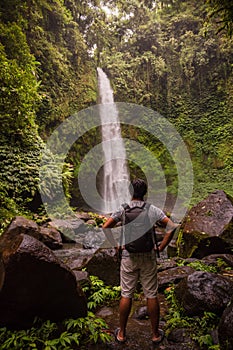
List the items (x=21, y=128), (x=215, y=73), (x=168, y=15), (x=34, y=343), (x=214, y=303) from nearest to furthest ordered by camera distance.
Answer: (x=34, y=343)
(x=214, y=303)
(x=21, y=128)
(x=215, y=73)
(x=168, y=15)

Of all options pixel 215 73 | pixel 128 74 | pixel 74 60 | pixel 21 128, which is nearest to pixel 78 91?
pixel 74 60

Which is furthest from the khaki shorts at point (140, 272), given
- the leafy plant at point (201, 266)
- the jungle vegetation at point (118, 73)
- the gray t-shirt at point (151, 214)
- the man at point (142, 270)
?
the jungle vegetation at point (118, 73)

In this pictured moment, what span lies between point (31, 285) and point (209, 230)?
4613 millimetres

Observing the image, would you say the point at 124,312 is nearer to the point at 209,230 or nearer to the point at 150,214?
the point at 150,214


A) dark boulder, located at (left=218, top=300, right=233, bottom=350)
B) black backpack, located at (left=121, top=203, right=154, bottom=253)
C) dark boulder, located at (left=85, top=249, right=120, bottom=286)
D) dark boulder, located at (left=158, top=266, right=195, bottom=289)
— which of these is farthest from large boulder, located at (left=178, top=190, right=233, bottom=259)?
black backpack, located at (left=121, top=203, right=154, bottom=253)

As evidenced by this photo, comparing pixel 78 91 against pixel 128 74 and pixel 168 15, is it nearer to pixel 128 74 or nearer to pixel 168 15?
pixel 128 74

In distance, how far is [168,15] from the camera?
69.7ft

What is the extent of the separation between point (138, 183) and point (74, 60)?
16.7 meters

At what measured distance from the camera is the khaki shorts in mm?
3096

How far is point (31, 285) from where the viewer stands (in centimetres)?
309

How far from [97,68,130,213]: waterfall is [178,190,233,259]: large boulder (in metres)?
9.93

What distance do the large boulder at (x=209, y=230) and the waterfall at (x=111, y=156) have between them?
9.93 metres

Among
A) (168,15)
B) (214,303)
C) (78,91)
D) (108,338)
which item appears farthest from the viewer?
(168,15)

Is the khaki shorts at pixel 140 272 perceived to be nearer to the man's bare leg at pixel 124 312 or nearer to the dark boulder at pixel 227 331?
the man's bare leg at pixel 124 312
